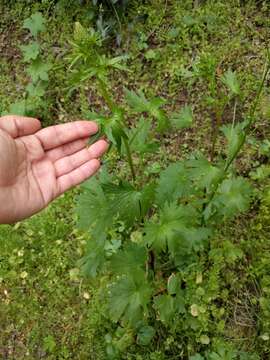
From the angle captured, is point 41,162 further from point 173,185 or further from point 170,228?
point 170,228

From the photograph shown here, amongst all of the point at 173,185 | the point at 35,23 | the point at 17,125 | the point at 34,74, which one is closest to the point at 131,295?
the point at 173,185

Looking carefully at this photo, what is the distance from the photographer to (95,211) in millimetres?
2420

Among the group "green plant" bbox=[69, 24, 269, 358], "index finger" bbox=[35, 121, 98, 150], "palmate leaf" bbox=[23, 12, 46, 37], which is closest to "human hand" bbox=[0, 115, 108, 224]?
"index finger" bbox=[35, 121, 98, 150]

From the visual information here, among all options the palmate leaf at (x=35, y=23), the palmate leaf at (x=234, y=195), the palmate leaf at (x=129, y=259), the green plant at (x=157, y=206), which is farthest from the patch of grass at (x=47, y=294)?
the palmate leaf at (x=35, y=23)

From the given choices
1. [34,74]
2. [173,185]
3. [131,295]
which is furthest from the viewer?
[34,74]

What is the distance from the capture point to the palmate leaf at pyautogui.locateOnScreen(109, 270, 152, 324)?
2.46 meters

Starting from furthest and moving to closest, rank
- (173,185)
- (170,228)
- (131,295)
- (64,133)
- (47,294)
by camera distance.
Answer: (47,294) → (64,133) → (131,295) → (173,185) → (170,228)

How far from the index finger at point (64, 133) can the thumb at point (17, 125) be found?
70 mm

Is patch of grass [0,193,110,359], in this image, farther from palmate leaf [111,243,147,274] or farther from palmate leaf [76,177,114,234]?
palmate leaf [76,177,114,234]

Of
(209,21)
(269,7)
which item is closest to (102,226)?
(209,21)

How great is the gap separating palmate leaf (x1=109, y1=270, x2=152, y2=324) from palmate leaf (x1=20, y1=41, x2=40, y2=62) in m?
2.02

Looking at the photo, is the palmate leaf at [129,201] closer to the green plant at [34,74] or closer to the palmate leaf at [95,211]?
the palmate leaf at [95,211]

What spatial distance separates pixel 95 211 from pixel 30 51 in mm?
1834

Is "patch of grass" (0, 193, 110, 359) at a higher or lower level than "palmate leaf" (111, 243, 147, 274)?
lower
